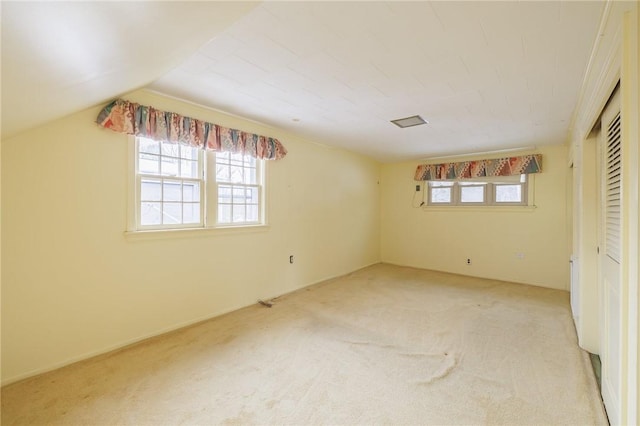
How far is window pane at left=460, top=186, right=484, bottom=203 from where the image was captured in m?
5.10

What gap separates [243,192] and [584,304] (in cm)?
362

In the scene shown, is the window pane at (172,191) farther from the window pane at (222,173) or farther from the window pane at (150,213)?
the window pane at (222,173)

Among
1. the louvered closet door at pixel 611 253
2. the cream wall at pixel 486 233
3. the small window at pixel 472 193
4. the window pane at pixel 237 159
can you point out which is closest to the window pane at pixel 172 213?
the window pane at pixel 237 159

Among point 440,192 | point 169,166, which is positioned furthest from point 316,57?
point 440,192

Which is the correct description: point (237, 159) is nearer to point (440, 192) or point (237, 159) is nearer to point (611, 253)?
point (611, 253)

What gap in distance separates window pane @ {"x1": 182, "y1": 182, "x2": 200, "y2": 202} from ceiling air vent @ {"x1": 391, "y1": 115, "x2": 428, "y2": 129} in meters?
2.36

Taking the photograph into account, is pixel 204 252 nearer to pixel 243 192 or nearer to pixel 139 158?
pixel 243 192

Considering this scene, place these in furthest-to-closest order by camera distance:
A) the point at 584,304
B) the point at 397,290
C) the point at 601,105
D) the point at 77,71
→ the point at 397,290 < the point at 584,304 < the point at 601,105 < the point at 77,71

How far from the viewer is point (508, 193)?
4.83 meters

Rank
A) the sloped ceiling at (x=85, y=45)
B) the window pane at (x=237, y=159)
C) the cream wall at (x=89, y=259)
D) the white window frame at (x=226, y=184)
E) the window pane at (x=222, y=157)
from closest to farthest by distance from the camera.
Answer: the sloped ceiling at (x=85, y=45)
the cream wall at (x=89, y=259)
the white window frame at (x=226, y=184)
the window pane at (x=222, y=157)
the window pane at (x=237, y=159)

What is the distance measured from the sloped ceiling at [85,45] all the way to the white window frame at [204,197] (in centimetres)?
73

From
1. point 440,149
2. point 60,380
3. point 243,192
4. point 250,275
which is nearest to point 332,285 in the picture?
point 250,275

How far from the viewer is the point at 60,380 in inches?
78.4

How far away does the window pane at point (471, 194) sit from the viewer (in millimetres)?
5102
